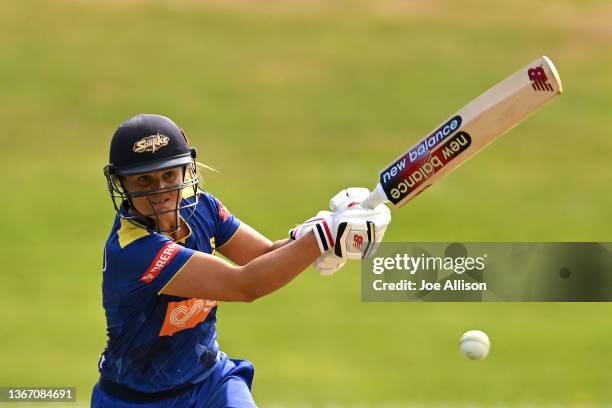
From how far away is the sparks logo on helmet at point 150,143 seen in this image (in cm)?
553

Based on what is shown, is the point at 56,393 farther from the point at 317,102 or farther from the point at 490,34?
the point at 490,34

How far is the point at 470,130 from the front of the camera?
211 inches

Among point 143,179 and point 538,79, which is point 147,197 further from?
point 538,79

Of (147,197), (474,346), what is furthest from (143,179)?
(474,346)

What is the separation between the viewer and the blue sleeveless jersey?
5.47m

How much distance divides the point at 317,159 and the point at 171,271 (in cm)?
1290

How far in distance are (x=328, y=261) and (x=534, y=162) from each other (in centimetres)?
1327

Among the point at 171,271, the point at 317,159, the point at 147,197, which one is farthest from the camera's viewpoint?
the point at 317,159

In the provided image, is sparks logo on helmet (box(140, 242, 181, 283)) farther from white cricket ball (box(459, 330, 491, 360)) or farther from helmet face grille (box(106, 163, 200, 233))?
white cricket ball (box(459, 330, 491, 360))

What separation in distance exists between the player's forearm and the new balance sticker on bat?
1.06 meters

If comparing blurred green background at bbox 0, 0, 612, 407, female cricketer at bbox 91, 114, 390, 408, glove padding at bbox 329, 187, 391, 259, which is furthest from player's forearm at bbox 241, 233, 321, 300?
blurred green background at bbox 0, 0, 612, 407

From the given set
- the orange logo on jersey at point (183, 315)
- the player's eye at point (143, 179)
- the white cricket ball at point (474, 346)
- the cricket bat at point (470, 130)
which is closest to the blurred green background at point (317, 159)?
the white cricket ball at point (474, 346)

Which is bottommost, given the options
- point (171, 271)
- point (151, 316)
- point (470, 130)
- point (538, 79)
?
point (151, 316)

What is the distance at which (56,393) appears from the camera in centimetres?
1057
